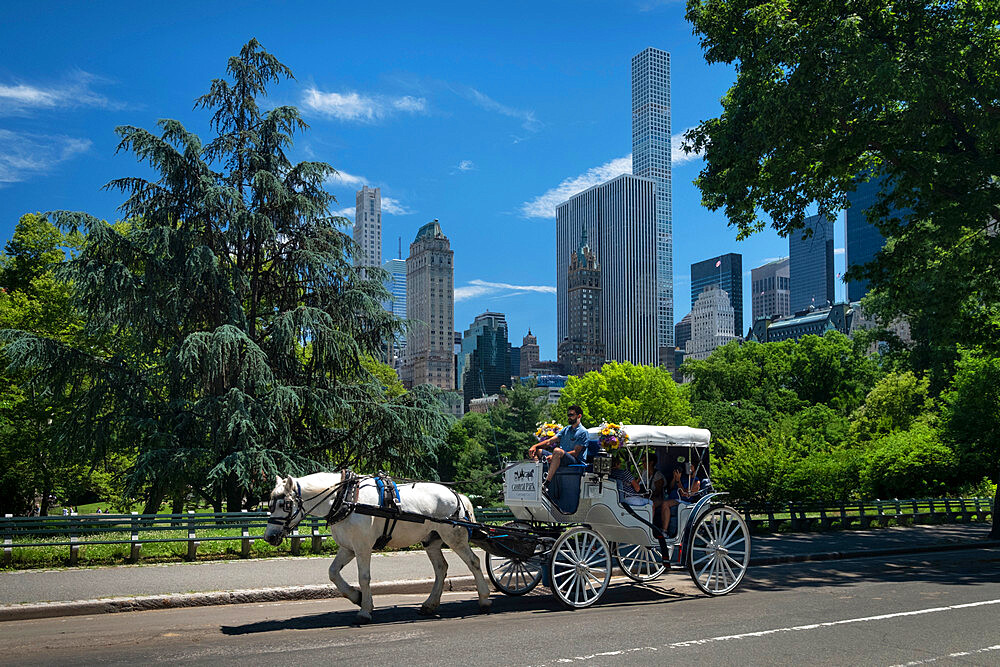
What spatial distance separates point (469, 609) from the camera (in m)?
10.3

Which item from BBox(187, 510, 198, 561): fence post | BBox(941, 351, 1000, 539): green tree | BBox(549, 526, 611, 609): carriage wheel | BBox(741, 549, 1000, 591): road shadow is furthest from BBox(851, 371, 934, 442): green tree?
BBox(187, 510, 198, 561): fence post

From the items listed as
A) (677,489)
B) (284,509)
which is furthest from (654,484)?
(284,509)

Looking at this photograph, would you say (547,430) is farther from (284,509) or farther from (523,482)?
(284,509)

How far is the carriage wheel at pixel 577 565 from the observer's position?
10.1 metres

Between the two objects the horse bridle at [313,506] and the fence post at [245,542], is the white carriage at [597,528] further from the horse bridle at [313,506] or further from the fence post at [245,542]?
the fence post at [245,542]

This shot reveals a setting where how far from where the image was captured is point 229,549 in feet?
54.0

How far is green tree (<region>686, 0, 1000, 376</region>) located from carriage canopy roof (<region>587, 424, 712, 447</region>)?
8893 millimetres

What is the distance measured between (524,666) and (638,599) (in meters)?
4.65

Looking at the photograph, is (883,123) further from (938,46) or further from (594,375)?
(594,375)

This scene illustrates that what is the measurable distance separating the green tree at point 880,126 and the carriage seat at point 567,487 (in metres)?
10.6

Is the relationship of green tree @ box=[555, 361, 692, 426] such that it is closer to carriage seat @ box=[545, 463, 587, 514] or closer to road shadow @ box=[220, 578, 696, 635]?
road shadow @ box=[220, 578, 696, 635]

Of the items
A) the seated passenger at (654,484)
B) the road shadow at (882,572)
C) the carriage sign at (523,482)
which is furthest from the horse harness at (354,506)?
the road shadow at (882,572)

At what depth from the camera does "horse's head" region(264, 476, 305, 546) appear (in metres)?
9.21

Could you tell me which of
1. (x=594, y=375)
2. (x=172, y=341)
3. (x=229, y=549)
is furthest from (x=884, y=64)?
(x=594, y=375)
